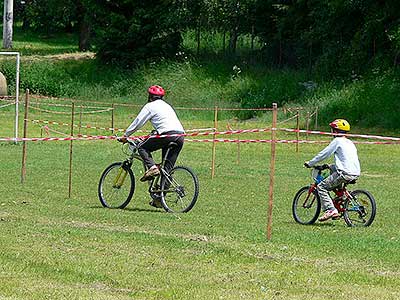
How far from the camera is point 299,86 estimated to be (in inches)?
1880

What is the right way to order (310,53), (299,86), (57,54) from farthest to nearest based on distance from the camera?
(57,54), (310,53), (299,86)

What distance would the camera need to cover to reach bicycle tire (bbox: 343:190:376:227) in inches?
558

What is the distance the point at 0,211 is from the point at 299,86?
34.0 meters

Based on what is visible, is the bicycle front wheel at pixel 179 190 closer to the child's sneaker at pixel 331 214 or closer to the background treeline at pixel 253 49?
the child's sneaker at pixel 331 214

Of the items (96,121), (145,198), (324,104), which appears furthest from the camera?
(324,104)

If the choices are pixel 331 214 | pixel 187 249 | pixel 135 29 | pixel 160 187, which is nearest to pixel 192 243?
pixel 187 249

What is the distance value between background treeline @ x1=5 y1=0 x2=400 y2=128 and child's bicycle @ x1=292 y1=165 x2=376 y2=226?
1078 inches

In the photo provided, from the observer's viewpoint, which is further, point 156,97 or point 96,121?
point 96,121

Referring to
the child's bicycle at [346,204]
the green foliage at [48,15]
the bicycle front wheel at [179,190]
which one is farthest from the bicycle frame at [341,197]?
the green foliage at [48,15]

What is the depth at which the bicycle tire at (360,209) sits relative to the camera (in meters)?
14.2

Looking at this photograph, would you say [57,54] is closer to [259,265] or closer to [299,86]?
[299,86]

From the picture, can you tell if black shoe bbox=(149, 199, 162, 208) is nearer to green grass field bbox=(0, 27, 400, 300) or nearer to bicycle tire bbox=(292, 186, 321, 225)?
green grass field bbox=(0, 27, 400, 300)

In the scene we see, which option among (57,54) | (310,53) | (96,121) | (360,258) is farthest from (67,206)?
(57,54)

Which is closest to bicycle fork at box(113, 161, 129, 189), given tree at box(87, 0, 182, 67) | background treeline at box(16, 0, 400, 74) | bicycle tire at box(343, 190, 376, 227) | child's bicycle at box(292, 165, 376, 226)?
child's bicycle at box(292, 165, 376, 226)
